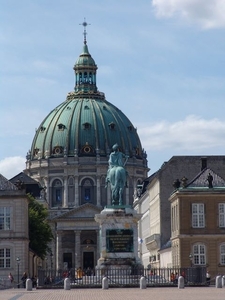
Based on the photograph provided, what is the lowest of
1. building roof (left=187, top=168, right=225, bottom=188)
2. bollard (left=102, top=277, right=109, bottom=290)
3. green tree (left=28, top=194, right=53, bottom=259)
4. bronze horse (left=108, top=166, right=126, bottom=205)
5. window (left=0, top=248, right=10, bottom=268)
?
bollard (left=102, top=277, right=109, bottom=290)

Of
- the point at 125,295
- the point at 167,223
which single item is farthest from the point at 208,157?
the point at 125,295

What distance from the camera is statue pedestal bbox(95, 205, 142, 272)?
77.9 meters

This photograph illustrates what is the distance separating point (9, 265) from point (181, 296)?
43.0 m

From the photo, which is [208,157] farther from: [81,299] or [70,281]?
A: [81,299]

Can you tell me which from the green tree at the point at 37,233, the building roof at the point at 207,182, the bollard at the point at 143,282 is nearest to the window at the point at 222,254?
the building roof at the point at 207,182

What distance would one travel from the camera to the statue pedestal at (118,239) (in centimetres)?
7794

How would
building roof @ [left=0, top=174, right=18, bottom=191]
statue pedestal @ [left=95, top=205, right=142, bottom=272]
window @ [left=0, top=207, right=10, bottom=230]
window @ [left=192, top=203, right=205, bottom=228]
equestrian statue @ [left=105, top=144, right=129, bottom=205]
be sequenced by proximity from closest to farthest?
statue pedestal @ [left=95, top=205, right=142, bottom=272] < equestrian statue @ [left=105, top=144, right=129, bottom=205] < window @ [left=192, top=203, right=205, bottom=228] < window @ [left=0, top=207, right=10, bottom=230] < building roof @ [left=0, top=174, right=18, bottom=191]

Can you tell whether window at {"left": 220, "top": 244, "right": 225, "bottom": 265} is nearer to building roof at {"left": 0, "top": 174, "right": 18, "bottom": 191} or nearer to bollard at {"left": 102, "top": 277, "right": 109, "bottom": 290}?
building roof at {"left": 0, "top": 174, "right": 18, "bottom": 191}

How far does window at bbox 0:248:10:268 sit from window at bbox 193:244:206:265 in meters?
16.2

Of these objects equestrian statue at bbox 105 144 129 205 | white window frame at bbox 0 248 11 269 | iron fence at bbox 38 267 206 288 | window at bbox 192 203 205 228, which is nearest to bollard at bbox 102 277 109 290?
iron fence at bbox 38 267 206 288

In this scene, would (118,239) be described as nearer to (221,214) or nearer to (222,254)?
(222,254)

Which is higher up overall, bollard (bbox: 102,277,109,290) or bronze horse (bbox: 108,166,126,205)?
bronze horse (bbox: 108,166,126,205)

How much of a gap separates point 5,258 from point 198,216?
17063mm

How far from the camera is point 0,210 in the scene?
99750mm
